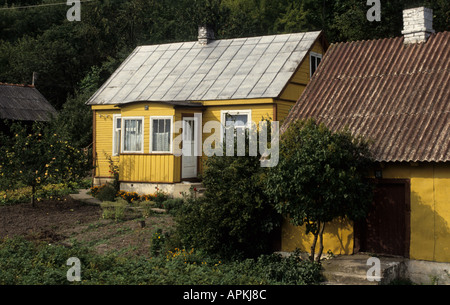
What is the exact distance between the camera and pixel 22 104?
3344 centimetres

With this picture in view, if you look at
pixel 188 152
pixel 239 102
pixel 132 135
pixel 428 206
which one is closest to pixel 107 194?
pixel 132 135

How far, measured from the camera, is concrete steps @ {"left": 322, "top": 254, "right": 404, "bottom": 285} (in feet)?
39.5

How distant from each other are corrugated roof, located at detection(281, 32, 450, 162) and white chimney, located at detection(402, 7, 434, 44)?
0.24m

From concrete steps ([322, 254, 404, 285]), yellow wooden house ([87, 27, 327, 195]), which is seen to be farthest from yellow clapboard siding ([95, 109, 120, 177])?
concrete steps ([322, 254, 404, 285])

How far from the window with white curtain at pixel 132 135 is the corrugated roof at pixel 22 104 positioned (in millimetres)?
12148

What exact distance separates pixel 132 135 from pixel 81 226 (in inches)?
225

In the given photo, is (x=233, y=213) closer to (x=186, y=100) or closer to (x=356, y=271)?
(x=356, y=271)

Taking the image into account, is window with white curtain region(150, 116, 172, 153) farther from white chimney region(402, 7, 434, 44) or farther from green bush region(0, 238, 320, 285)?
white chimney region(402, 7, 434, 44)

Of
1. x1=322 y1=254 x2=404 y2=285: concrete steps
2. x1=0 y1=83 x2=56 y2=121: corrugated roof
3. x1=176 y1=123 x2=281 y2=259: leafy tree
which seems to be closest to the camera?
x1=322 y1=254 x2=404 y2=285: concrete steps

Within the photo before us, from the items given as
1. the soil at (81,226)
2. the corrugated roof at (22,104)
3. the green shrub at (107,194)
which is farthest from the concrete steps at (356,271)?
the corrugated roof at (22,104)

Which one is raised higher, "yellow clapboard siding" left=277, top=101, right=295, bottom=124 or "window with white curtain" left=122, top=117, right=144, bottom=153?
"yellow clapboard siding" left=277, top=101, right=295, bottom=124

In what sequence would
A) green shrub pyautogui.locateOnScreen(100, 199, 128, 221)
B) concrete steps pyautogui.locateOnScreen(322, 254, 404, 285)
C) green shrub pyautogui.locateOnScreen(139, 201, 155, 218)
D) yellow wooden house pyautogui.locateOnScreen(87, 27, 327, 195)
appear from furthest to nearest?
yellow wooden house pyautogui.locateOnScreen(87, 27, 327, 195) < green shrub pyautogui.locateOnScreen(139, 201, 155, 218) < green shrub pyautogui.locateOnScreen(100, 199, 128, 221) < concrete steps pyautogui.locateOnScreen(322, 254, 404, 285)

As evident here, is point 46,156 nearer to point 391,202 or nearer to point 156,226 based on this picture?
point 156,226

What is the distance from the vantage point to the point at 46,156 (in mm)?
19281
